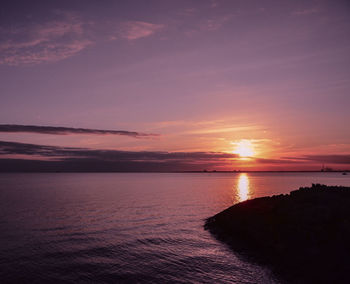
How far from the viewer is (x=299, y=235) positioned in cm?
2480

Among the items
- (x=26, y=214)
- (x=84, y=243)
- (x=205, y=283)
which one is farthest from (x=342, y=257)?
(x=26, y=214)

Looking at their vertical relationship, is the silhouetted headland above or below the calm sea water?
above

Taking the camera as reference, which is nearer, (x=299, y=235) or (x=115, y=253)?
(x=299, y=235)

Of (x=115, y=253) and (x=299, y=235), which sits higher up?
(x=299, y=235)

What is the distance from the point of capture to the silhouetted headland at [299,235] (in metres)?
20.0

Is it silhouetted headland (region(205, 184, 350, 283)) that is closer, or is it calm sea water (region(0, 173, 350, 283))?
silhouetted headland (region(205, 184, 350, 283))

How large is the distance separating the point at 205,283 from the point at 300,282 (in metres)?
6.93

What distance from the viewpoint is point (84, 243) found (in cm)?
2869

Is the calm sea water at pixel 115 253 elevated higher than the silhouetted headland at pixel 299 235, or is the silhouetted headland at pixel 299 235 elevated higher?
the silhouetted headland at pixel 299 235

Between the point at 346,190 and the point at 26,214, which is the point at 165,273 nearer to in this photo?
the point at 346,190

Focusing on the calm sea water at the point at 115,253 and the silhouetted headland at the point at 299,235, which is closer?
the silhouetted headland at the point at 299,235

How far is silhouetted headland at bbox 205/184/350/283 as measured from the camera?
20.0m

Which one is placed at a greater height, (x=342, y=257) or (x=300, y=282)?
(x=342, y=257)

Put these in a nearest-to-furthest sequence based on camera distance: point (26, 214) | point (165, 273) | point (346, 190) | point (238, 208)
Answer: point (165, 273), point (346, 190), point (238, 208), point (26, 214)
